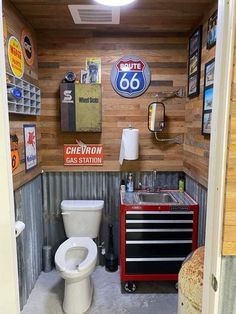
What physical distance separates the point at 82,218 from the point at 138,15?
1.98 metres

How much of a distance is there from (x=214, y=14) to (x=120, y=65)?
1000 mm

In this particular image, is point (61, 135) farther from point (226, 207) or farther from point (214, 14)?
point (226, 207)

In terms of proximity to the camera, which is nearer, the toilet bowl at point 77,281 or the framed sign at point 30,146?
the toilet bowl at point 77,281

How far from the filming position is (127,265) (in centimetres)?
232

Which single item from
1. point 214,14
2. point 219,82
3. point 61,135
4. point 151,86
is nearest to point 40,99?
point 61,135

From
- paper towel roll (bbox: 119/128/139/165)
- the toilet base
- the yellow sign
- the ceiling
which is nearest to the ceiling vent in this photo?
the ceiling

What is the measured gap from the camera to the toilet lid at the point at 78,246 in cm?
208

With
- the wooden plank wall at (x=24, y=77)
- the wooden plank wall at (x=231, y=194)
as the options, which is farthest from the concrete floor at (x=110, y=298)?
the wooden plank wall at (x=231, y=194)

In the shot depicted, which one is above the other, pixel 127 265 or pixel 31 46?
pixel 31 46

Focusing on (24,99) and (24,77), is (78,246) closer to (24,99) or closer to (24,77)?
(24,99)

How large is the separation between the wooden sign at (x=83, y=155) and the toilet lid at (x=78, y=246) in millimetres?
783

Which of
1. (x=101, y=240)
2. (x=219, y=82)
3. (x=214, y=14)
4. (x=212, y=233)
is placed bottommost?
(x=101, y=240)

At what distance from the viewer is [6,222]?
0.92 meters

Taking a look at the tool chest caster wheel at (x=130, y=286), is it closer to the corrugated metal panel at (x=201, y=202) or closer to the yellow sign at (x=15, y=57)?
the corrugated metal panel at (x=201, y=202)
